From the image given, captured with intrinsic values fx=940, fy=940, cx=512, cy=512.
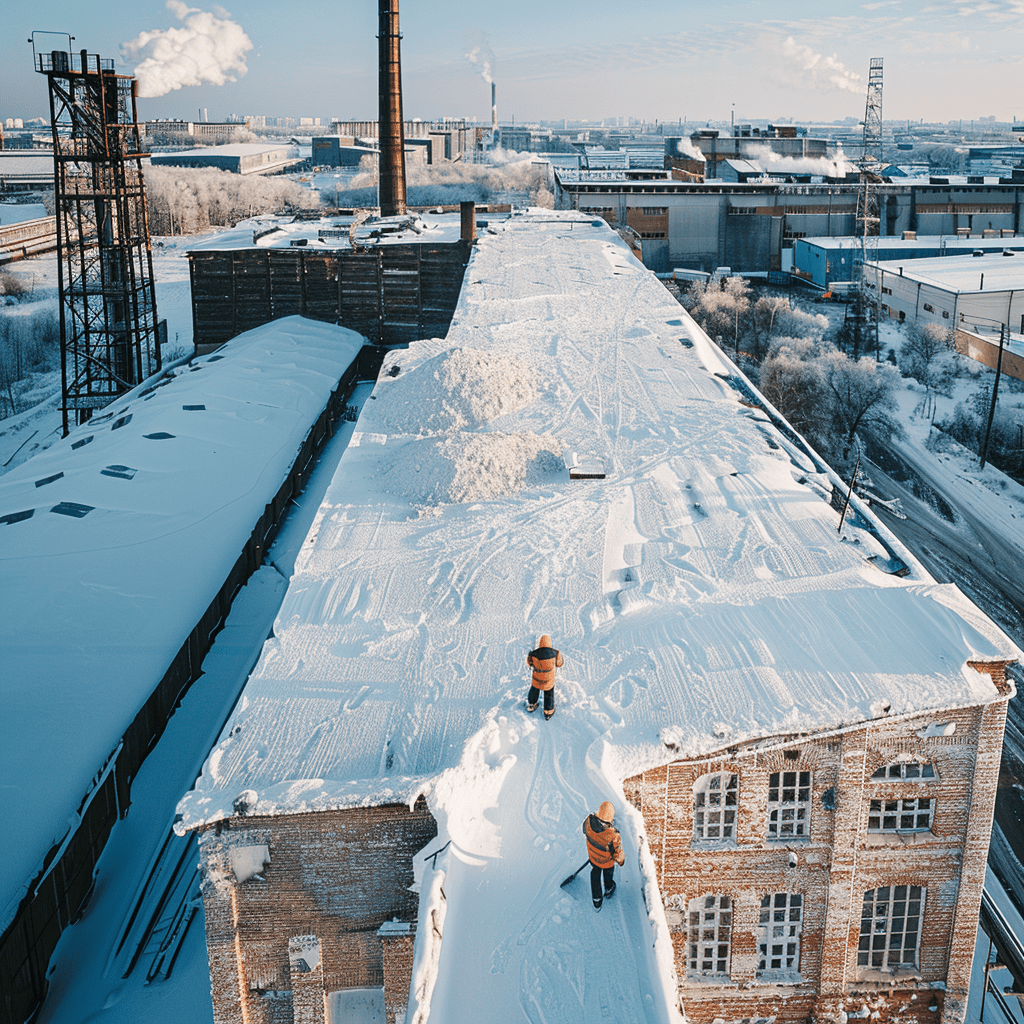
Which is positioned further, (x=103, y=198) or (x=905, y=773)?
(x=103, y=198)

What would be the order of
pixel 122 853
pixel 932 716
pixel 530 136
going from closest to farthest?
pixel 932 716
pixel 122 853
pixel 530 136

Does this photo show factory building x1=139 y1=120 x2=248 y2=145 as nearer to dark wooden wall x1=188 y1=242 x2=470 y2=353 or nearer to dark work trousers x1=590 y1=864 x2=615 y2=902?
dark wooden wall x1=188 y1=242 x2=470 y2=353

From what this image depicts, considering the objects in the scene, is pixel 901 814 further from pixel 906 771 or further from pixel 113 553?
pixel 113 553

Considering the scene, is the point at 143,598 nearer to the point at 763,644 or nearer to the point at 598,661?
the point at 598,661

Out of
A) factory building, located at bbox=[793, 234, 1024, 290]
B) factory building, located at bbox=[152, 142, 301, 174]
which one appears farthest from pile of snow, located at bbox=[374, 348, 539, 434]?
factory building, located at bbox=[152, 142, 301, 174]

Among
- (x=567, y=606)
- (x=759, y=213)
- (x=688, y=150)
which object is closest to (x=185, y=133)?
(x=688, y=150)

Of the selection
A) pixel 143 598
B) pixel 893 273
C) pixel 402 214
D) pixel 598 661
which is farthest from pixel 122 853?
pixel 893 273
